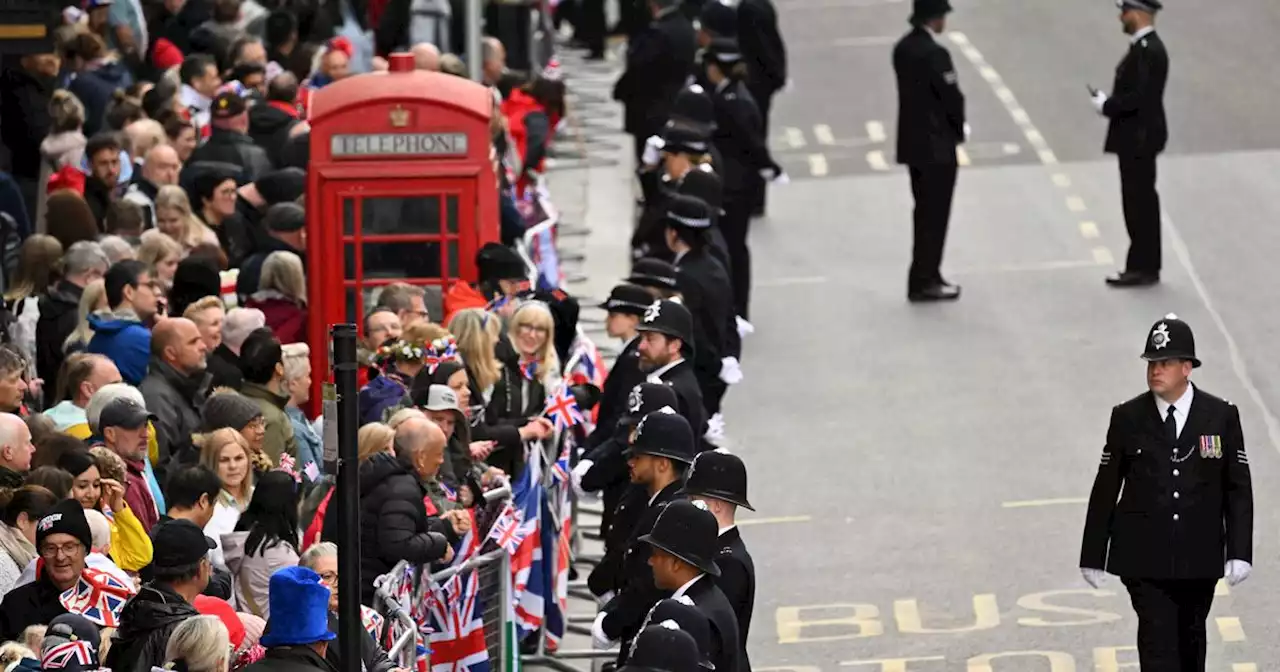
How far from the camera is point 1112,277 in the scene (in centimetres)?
2198

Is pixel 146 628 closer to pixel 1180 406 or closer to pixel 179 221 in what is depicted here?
pixel 1180 406

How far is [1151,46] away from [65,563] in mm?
12939

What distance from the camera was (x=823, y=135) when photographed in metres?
29.1

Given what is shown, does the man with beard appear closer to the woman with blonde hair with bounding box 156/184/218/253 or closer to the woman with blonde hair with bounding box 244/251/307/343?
the woman with blonde hair with bounding box 244/251/307/343

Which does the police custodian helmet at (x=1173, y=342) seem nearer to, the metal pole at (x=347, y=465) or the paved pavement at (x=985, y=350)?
the paved pavement at (x=985, y=350)

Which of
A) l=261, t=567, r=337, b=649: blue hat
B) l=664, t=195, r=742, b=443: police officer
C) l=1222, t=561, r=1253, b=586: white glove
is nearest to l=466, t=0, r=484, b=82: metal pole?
l=664, t=195, r=742, b=443: police officer

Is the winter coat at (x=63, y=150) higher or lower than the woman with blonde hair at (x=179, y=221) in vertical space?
higher

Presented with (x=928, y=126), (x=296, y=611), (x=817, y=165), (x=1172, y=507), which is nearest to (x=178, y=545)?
(x=296, y=611)

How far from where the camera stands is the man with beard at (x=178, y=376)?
1375 centimetres

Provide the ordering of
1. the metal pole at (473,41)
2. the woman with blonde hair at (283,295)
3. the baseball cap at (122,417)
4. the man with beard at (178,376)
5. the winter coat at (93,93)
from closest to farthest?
the baseball cap at (122,417)
the man with beard at (178,376)
the woman with blonde hair at (283,295)
the winter coat at (93,93)
the metal pole at (473,41)

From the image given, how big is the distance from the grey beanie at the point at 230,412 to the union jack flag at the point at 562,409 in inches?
92.5

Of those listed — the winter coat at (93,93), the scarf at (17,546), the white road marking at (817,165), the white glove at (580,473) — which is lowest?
the white glove at (580,473)

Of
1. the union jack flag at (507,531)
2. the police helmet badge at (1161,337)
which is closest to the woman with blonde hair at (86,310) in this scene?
the union jack flag at (507,531)

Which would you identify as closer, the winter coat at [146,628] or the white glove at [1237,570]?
the winter coat at [146,628]
